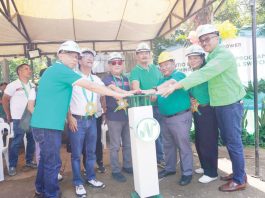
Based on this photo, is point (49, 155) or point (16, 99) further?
point (16, 99)

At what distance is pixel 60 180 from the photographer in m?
4.34

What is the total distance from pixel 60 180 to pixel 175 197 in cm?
183

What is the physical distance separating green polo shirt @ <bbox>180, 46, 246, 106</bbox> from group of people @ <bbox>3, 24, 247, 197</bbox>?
0.01m

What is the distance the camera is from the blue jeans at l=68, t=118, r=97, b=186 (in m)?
3.66

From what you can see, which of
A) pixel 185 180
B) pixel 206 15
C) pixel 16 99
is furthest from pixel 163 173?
pixel 206 15

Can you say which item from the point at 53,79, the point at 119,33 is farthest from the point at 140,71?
the point at 119,33

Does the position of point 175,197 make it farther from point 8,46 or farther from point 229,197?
point 8,46

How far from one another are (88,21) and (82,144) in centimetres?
471

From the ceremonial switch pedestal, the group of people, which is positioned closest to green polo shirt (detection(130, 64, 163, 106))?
the group of people

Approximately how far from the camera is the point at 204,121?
3848 mm

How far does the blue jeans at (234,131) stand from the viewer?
11.5ft

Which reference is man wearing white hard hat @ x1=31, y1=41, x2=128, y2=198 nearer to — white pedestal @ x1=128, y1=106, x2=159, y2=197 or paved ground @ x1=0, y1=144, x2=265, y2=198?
white pedestal @ x1=128, y1=106, x2=159, y2=197

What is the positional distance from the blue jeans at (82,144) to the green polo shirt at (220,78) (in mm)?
1362

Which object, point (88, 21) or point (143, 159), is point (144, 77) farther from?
point (88, 21)
